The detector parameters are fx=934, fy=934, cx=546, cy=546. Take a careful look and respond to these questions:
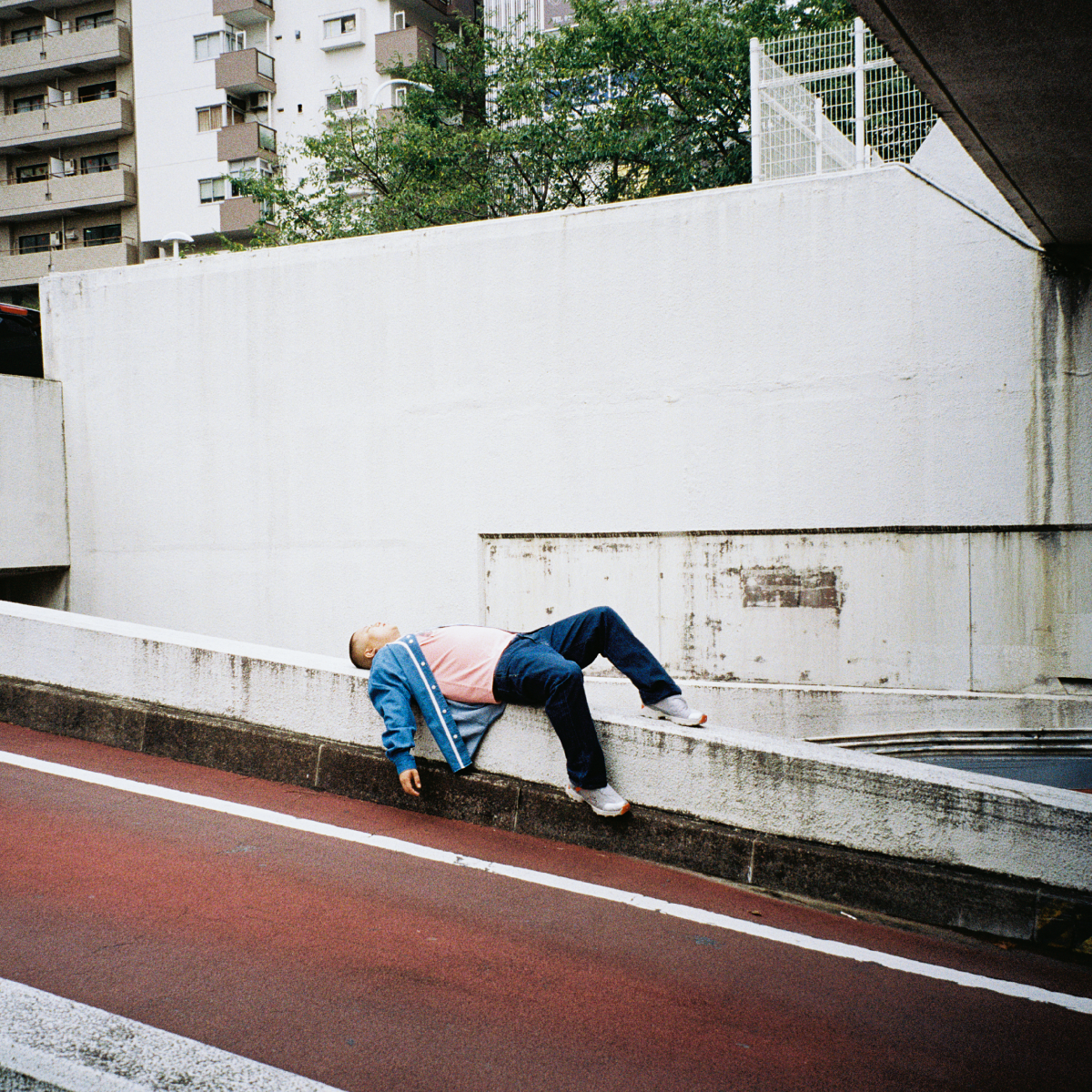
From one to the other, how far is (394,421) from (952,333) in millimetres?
6842

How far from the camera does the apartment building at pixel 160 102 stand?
A: 3484 cm

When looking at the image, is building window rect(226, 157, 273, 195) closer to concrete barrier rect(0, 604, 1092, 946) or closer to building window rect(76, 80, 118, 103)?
building window rect(76, 80, 118, 103)

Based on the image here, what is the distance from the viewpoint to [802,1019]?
332cm

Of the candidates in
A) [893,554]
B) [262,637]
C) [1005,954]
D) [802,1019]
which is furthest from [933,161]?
[262,637]

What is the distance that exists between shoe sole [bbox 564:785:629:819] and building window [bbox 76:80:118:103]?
4044cm

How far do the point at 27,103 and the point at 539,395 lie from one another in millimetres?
36688

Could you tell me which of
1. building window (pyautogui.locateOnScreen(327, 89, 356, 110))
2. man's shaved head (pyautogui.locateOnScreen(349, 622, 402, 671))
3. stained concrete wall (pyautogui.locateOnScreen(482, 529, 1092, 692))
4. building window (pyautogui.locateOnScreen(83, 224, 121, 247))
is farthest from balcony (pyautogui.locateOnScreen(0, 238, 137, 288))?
man's shaved head (pyautogui.locateOnScreen(349, 622, 402, 671))

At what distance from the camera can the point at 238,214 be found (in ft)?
114

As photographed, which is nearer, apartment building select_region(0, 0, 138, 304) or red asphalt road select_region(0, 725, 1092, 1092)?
red asphalt road select_region(0, 725, 1092, 1092)

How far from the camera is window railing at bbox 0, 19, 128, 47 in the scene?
1414 inches

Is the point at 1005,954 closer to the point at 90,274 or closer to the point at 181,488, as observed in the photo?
the point at 181,488

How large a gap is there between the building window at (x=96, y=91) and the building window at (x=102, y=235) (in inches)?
188

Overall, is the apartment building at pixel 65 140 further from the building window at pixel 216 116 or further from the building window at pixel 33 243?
the building window at pixel 216 116

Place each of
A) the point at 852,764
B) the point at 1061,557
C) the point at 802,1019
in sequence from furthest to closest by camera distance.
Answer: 1. the point at 1061,557
2. the point at 852,764
3. the point at 802,1019
